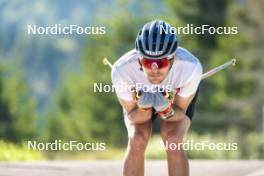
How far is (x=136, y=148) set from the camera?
571 cm

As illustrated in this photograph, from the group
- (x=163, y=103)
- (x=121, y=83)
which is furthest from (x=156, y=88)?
(x=121, y=83)

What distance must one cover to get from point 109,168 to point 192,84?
2994 mm

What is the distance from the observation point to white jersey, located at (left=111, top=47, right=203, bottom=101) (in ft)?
18.6

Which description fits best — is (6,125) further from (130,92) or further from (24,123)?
(130,92)

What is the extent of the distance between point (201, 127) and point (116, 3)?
6.79 metres

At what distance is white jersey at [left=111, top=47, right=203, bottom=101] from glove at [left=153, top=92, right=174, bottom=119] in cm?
8

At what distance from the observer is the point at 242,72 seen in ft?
93.0

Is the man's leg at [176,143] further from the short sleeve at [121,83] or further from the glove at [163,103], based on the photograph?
the short sleeve at [121,83]

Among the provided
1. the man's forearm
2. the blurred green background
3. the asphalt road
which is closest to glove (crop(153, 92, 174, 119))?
the man's forearm

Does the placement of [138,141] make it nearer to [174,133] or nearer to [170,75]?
[174,133]

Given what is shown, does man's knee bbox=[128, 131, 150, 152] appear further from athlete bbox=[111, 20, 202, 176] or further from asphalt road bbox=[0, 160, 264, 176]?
asphalt road bbox=[0, 160, 264, 176]

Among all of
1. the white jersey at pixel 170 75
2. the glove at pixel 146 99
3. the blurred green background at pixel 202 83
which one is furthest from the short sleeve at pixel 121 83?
the blurred green background at pixel 202 83

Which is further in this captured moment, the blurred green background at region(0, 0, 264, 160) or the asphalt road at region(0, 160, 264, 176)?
the blurred green background at region(0, 0, 264, 160)

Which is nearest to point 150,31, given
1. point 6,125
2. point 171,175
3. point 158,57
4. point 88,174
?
point 158,57
